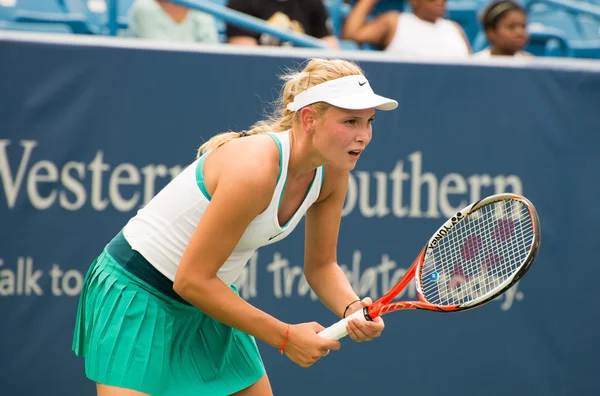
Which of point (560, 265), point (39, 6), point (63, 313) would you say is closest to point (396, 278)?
point (560, 265)

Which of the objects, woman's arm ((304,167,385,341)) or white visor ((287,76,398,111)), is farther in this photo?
woman's arm ((304,167,385,341))

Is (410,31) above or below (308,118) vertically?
above

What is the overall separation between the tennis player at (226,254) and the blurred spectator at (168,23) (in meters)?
2.30

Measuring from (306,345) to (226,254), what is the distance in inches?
13.3

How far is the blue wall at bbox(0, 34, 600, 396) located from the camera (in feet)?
13.4

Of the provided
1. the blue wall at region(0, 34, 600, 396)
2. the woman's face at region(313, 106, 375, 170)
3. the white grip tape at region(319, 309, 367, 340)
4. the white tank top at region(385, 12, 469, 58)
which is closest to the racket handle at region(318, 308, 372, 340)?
the white grip tape at region(319, 309, 367, 340)

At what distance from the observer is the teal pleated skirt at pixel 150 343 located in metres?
2.73

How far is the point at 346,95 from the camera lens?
2.62 meters

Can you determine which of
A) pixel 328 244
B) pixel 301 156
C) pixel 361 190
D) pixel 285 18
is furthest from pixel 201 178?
pixel 285 18

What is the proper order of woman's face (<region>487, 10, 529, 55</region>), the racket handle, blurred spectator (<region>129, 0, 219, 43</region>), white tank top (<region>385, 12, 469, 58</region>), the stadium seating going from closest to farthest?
the racket handle < blurred spectator (<region>129, 0, 219, 43</region>) < the stadium seating < woman's face (<region>487, 10, 529, 55</region>) < white tank top (<region>385, 12, 469, 58</region>)

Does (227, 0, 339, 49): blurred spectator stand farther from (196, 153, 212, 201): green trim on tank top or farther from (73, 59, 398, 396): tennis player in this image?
(196, 153, 212, 201): green trim on tank top

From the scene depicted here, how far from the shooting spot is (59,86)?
4.09 m

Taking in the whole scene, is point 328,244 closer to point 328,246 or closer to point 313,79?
point 328,246

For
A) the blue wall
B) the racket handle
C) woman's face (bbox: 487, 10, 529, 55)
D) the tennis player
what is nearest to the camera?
the tennis player
